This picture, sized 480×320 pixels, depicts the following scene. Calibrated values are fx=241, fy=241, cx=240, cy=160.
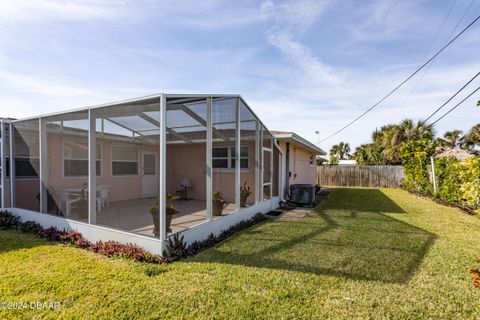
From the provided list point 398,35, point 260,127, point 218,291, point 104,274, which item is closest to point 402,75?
point 398,35

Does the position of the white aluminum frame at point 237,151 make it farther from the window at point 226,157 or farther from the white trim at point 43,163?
the white trim at point 43,163

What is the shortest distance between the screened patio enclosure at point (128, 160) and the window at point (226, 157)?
0.11ft

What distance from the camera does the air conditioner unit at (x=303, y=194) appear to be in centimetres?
977

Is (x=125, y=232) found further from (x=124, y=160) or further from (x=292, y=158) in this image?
(x=292, y=158)

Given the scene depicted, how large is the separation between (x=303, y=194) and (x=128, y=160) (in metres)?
7.21

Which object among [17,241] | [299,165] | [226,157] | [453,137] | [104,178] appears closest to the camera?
[17,241]

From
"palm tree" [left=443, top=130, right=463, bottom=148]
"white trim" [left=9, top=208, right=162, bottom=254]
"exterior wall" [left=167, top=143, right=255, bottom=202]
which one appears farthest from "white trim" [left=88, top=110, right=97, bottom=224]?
"palm tree" [left=443, top=130, right=463, bottom=148]

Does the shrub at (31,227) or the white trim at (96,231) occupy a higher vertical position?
the white trim at (96,231)

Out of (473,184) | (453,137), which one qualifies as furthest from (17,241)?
(453,137)

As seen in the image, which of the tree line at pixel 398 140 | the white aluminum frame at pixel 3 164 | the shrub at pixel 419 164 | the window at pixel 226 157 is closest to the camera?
the white aluminum frame at pixel 3 164

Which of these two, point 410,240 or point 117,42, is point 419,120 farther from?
point 117,42

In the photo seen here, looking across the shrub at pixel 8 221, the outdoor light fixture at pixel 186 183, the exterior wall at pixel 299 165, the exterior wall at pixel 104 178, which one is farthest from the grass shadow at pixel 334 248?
the shrub at pixel 8 221

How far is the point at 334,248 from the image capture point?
4.77 metres

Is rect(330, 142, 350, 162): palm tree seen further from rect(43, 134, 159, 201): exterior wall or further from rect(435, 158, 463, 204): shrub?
rect(43, 134, 159, 201): exterior wall
